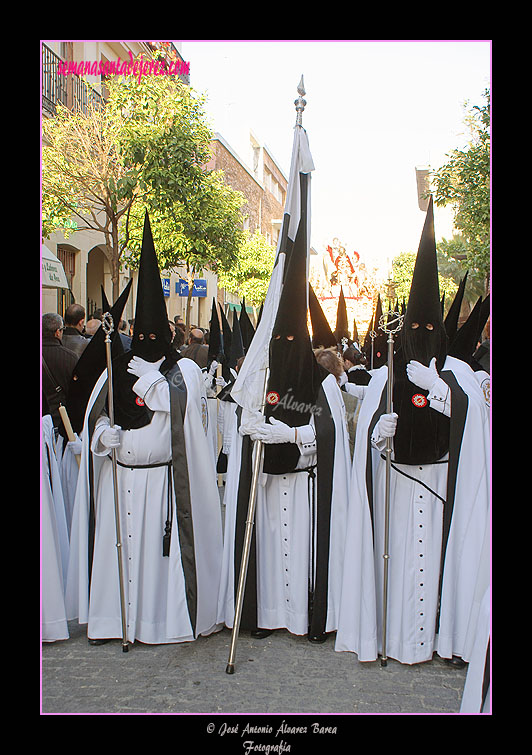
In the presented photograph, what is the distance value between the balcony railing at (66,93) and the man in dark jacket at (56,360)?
8.99 meters

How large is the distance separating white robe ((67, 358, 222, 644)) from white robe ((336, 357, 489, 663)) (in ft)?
3.70

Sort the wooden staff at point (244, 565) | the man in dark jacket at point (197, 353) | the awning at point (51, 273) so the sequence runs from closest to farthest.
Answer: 1. the wooden staff at point (244, 565)
2. the awning at point (51, 273)
3. the man in dark jacket at point (197, 353)

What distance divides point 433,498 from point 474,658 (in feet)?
6.29

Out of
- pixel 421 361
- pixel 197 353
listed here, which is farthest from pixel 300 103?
pixel 197 353

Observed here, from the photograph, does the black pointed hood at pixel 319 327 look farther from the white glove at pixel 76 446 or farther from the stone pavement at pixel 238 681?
the stone pavement at pixel 238 681

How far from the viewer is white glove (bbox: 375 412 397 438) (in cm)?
452

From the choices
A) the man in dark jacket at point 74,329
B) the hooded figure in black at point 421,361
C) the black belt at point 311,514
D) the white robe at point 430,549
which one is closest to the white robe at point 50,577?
the black belt at point 311,514

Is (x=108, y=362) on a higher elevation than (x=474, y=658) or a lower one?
higher

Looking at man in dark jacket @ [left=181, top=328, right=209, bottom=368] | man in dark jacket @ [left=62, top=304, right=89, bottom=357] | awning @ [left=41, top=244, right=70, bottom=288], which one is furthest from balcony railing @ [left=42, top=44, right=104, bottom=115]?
man in dark jacket @ [left=62, top=304, right=89, bottom=357]

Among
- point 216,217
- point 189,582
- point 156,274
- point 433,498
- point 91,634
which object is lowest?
point 91,634

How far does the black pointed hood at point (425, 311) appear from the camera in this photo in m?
4.43

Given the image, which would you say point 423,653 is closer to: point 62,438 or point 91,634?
point 91,634
